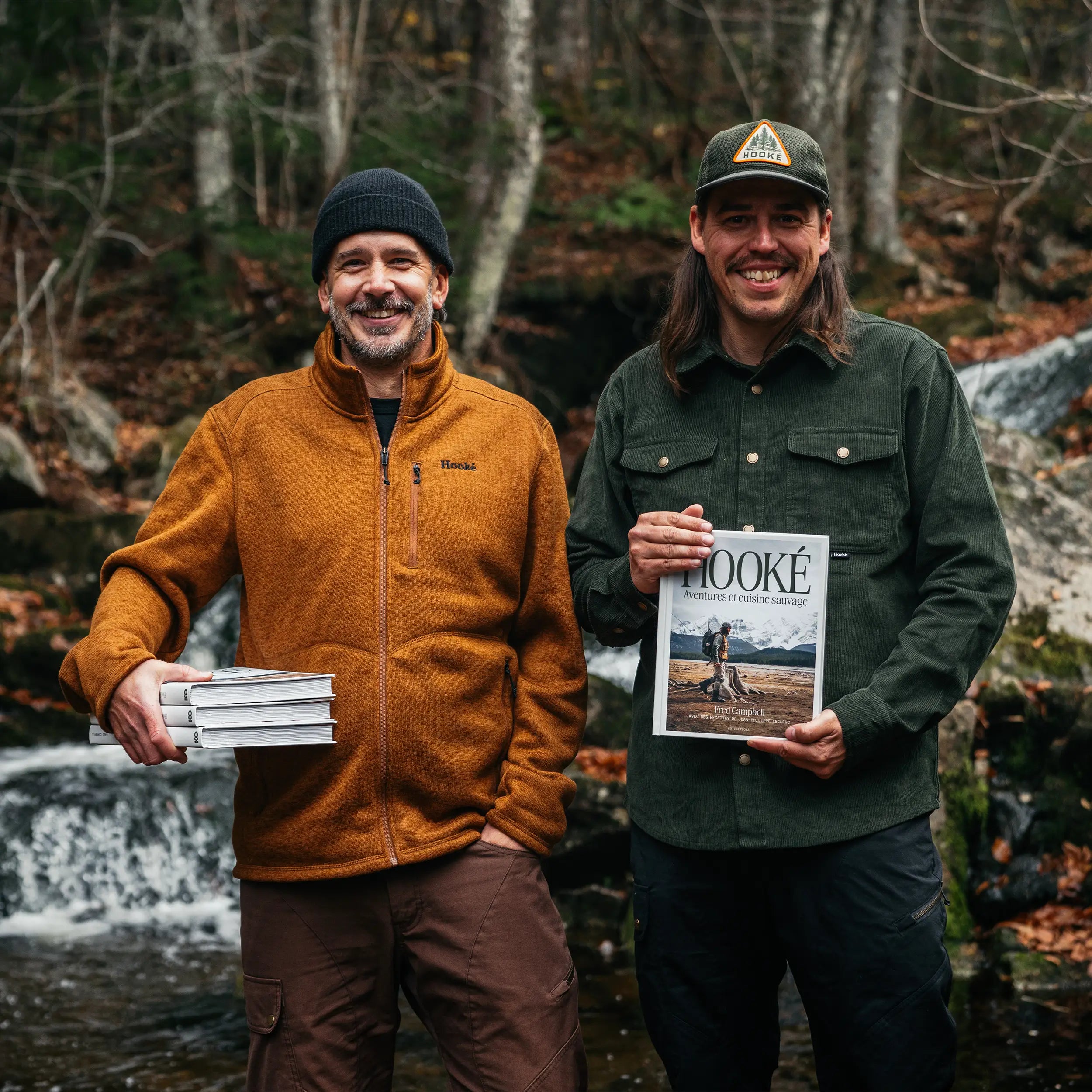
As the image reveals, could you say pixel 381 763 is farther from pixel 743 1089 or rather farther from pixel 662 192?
pixel 662 192

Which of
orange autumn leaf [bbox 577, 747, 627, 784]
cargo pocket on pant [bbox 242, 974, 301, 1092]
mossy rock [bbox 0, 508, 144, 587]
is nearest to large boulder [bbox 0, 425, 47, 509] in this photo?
mossy rock [bbox 0, 508, 144, 587]

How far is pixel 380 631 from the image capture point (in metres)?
3.29

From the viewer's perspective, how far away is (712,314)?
3.45 meters

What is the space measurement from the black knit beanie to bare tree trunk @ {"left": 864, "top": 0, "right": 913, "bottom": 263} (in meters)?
15.3

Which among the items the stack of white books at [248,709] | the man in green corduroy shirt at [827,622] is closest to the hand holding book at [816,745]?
the man in green corduroy shirt at [827,622]

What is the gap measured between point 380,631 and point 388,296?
907 mm

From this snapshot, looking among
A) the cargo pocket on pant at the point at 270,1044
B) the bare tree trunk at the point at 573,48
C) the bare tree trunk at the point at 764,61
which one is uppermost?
the bare tree trunk at the point at 573,48

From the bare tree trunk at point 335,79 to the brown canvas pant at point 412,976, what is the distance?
39.8ft

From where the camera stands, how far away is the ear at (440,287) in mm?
3621

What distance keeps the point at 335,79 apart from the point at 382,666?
42.3ft

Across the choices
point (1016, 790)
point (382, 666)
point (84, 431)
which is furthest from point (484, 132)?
point (382, 666)

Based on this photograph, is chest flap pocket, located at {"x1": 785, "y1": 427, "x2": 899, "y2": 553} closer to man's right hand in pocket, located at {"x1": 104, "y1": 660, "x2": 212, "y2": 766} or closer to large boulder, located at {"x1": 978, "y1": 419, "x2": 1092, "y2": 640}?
man's right hand in pocket, located at {"x1": 104, "y1": 660, "x2": 212, "y2": 766}

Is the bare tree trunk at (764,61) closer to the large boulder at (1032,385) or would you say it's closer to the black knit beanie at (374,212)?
the large boulder at (1032,385)

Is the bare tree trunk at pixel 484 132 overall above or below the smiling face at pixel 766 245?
above
